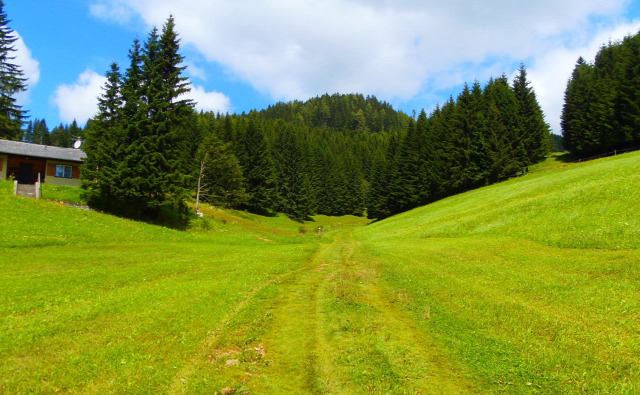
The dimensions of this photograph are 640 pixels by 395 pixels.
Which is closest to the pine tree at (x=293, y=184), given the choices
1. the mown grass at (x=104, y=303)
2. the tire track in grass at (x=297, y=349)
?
the mown grass at (x=104, y=303)

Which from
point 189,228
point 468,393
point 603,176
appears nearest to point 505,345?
point 468,393

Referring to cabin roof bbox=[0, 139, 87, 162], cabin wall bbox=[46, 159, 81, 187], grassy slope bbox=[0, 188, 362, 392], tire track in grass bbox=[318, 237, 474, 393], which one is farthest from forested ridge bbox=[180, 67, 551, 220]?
tire track in grass bbox=[318, 237, 474, 393]

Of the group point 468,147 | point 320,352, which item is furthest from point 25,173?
point 468,147

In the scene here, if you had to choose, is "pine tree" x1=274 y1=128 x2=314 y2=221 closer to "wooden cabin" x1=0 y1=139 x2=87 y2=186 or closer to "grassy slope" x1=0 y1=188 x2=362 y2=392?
"wooden cabin" x1=0 y1=139 x2=87 y2=186

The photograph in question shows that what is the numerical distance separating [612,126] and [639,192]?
2094 inches

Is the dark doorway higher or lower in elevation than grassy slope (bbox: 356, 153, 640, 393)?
higher

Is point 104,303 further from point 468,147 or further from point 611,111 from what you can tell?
point 611,111

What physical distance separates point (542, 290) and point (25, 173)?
51.9 m

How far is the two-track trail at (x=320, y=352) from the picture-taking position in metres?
6.44

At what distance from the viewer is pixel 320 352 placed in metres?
7.79

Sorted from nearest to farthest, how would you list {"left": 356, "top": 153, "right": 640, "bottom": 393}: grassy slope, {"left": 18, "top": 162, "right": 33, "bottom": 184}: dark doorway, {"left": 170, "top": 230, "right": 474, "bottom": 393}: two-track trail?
{"left": 170, "top": 230, "right": 474, "bottom": 393}: two-track trail < {"left": 356, "top": 153, "right": 640, "bottom": 393}: grassy slope < {"left": 18, "top": 162, "right": 33, "bottom": 184}: dark doorway

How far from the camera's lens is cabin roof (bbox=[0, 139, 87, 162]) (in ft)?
129

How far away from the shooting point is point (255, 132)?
90500 mm

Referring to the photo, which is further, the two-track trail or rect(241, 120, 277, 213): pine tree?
rect(241, 120, 277, 213): pine tree
